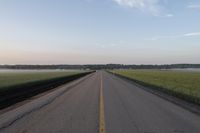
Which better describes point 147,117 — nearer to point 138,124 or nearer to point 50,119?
point 138,124

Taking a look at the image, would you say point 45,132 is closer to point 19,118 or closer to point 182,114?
point 19,118

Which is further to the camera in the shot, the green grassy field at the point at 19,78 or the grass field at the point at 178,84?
the green grassy field at the point at 19,78

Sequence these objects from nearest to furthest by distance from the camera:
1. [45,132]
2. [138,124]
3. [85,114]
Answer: [45,132] → [138,124] → [85,114]

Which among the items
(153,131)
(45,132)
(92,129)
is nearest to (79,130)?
(92,129)

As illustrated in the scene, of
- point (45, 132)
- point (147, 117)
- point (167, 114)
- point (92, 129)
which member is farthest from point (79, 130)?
point (167, 114)

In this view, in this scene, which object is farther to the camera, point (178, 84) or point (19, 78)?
point (19, 78)

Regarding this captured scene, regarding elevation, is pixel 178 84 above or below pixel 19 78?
below

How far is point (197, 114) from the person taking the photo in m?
12.0

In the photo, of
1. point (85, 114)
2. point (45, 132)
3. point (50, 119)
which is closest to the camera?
point (45, 132)

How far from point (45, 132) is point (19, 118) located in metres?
2.90

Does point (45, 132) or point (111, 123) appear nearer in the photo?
point (45, 132)

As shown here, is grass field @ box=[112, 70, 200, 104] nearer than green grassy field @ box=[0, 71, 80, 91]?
Yes

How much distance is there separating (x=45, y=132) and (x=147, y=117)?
167 inches

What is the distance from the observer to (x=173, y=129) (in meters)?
8.73
